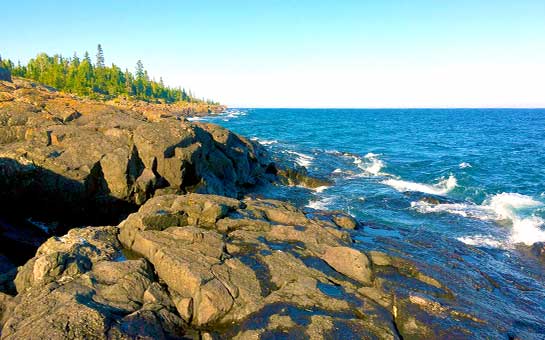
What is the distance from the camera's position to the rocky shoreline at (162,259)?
9.23 m

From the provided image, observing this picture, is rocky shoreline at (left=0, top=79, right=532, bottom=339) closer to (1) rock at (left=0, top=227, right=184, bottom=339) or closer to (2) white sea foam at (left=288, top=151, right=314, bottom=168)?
(1) rock at (left=0, top=227, right=184, bottom=339)

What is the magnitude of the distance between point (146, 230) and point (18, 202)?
9400 millimetres

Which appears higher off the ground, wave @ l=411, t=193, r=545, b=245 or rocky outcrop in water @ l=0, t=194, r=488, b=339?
rocky outcrop in water @ l=0, t=194, r=488, b=339

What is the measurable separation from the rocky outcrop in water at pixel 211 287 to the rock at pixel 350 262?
42 mm

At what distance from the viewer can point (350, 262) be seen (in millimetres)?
12773

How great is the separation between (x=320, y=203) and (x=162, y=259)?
1868cm

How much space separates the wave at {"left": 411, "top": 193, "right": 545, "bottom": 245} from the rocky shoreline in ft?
39.9

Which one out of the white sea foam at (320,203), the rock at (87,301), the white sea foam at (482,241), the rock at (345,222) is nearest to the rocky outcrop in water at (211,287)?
the rock at (87,301)

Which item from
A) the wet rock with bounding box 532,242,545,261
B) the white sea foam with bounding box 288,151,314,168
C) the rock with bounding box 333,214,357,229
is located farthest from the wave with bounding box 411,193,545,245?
the white sea foam with bounding box 288,151,314,168

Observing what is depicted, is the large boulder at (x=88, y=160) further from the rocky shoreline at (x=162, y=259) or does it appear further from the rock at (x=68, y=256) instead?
the rock at (x=68, y=256)

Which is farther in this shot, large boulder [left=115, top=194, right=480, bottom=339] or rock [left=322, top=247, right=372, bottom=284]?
rock [left=322, top=247, right=372, bottom=284]

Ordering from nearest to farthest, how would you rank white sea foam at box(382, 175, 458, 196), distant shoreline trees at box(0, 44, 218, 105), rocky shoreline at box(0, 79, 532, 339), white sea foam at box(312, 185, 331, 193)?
1. rocky shoreline at box(0, 79, 532, 339)
2. white sea foam at box(312, 185, 331, 193)
3. white sea foam at box(382, 175, 458, 196)
4. distant shoreline trees at box(0, 44, 218, 105)

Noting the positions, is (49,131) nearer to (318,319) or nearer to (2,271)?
(2,271)

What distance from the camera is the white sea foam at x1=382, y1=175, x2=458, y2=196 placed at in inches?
1362
